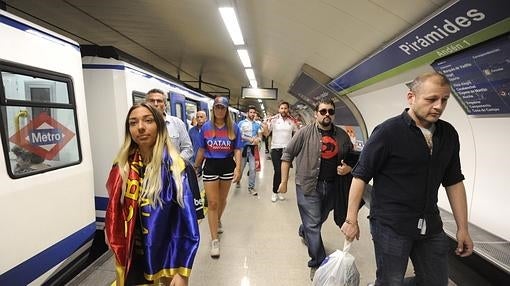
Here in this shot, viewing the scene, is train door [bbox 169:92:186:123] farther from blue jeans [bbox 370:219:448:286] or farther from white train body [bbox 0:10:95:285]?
blue jeans [bbox 370:219:448:286]

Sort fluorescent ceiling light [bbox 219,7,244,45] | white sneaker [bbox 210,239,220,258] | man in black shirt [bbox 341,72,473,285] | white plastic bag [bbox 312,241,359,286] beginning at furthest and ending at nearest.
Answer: fluorescent ceiling light [bbox 219,7,244,45] → white sneaker [bbox 210,239,220,258] → white plastic bag [bbox 312,241,359,286] → man in black shirt [bbox 341,72,473,285]

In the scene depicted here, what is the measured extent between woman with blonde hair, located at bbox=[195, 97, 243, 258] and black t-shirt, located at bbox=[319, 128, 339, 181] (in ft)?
3.61

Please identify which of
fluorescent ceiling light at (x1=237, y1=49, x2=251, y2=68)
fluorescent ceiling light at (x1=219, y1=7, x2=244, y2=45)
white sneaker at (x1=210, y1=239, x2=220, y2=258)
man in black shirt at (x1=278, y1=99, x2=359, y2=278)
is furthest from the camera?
fluorescent ceiling light at (x1=237, y1=49, x2=251, y2=68)

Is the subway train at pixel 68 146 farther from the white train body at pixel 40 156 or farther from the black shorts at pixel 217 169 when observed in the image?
the black shorts at pixel 217 169

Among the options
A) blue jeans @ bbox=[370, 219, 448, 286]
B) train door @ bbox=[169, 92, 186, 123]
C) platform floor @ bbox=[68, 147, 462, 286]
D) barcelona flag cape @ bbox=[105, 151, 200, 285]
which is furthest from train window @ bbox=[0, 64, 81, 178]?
train door @ bbox=[169, 92, 186, 123]

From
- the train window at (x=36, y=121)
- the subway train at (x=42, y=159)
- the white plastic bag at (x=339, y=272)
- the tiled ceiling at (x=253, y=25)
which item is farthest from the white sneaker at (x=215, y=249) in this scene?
the tiled ceiling at (x=253, y=25)

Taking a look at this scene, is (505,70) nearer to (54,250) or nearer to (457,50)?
(457,50)

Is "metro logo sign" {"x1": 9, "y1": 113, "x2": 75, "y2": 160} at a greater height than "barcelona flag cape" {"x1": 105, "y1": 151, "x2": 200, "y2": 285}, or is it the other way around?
"metro logo sign" {"x1": 9, "y1": 113, "x2": 75, "y2": 160}

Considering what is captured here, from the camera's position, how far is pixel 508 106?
2762 millimetres

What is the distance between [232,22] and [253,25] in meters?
1.10

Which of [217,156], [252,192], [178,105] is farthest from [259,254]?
[178,105]

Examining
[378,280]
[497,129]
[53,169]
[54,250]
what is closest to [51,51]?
[53,169]

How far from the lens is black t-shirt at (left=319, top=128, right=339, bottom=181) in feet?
9.75

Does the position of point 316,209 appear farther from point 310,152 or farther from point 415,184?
point 415,184
